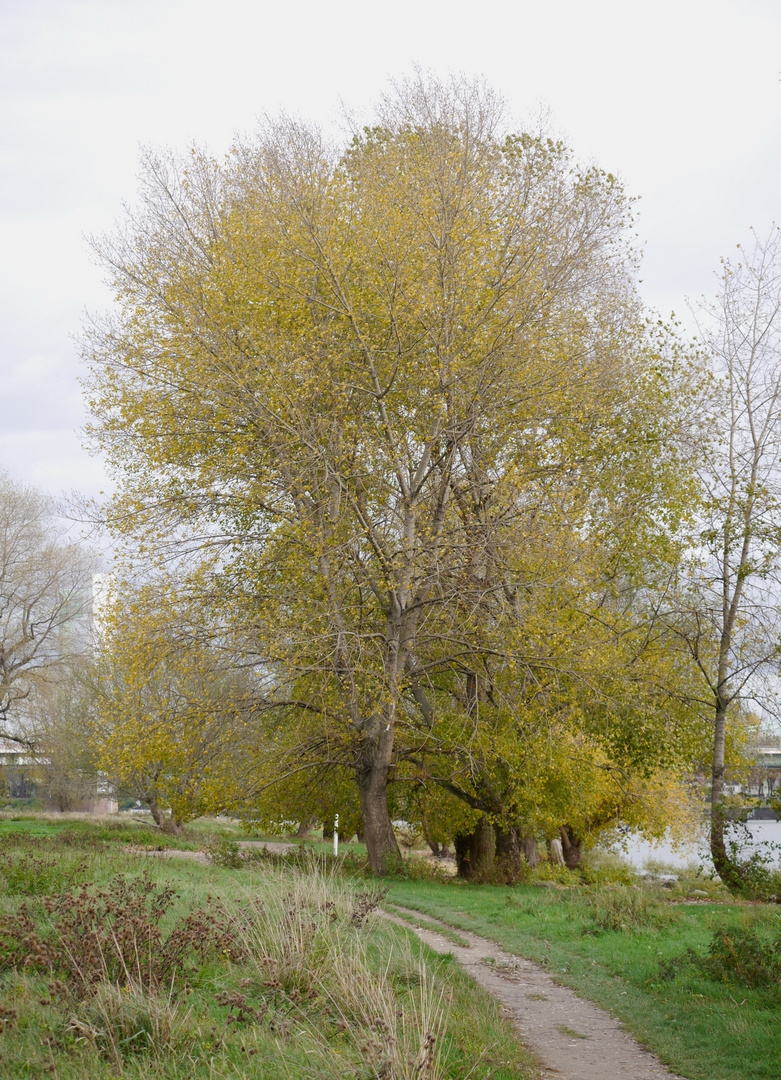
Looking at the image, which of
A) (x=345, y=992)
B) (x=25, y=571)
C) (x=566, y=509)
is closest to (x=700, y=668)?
(x=566, y=509)

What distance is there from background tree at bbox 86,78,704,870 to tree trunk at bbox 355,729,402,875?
58 millimetres

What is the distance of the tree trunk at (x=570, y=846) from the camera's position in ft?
89.1

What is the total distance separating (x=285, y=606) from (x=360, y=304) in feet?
18.4

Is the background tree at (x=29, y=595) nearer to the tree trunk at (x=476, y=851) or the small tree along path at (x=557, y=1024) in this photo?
the tree trunk at (x=476, y=851)

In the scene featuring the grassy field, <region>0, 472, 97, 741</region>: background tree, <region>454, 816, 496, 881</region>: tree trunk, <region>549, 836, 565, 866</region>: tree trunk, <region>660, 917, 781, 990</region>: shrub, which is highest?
<region>0, 472, 97, 741</region>: background tree

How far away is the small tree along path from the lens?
6316 millimetres

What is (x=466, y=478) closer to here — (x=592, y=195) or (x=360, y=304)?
(x=360, y=304)

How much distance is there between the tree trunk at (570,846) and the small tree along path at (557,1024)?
17681 mm

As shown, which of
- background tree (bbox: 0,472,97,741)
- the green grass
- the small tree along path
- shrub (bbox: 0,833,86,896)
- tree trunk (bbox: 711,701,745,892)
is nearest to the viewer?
the small tree along path

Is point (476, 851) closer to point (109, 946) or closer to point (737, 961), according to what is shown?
point (737, 961)

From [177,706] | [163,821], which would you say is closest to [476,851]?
[177,706]

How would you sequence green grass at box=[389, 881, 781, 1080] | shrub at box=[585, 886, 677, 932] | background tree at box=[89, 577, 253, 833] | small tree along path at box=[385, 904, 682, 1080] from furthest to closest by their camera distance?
background tree at box=[89, 577, 253, 833] → shrub at box=[585, 886, 677, 932] → green grass at box=[389, 881, 781, 1080] → small tree along path at box=[385, 904, 682, 1080]

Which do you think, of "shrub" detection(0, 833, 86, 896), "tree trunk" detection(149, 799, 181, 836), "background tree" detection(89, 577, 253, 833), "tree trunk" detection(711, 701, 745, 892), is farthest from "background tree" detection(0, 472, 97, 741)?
"tree trunk" detection(711, 701, 745, 892)

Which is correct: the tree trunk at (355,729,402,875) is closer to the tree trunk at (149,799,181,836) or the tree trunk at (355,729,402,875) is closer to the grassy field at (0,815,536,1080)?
the grassy field at (0,815,536,1080)
